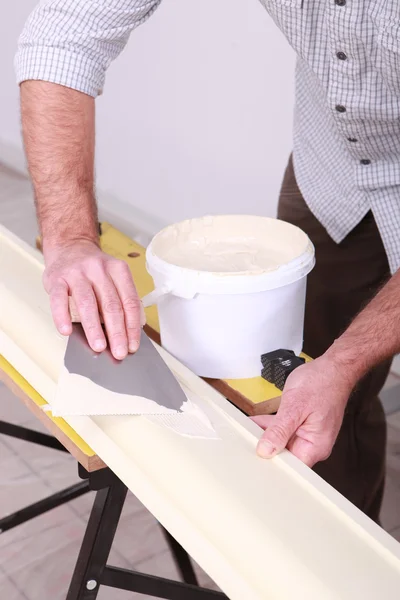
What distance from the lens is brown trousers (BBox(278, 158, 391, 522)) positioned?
1.98m

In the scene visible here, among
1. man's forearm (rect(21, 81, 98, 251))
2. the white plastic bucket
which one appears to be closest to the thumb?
the white plastic bucket

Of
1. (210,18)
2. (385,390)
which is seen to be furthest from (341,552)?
(210,18)

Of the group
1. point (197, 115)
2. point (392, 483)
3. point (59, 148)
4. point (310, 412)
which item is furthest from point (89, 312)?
point (197, 115)

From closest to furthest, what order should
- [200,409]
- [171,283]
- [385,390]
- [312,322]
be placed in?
[200,409] < [171,283] < [312,322] < [385,390]

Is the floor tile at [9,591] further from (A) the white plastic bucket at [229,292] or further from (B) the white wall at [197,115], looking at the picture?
(B) the white wall at [197,115]

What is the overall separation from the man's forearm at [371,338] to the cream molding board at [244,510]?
18 centimetres

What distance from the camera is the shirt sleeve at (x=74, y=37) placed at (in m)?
1.62

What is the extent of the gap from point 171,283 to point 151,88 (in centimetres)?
249

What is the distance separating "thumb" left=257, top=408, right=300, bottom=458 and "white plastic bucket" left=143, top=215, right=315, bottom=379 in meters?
0.23

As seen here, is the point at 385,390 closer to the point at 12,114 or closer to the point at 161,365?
the point at 161,365

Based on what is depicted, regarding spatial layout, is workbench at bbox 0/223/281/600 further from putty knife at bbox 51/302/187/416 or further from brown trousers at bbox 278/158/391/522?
brown trousers at bbox 278/158/391/522

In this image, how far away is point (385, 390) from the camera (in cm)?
278

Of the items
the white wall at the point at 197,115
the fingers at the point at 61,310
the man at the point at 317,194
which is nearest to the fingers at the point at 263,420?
the man at the point at 317,194

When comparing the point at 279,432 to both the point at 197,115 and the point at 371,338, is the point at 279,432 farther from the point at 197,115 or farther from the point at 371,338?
the point at 197,115
